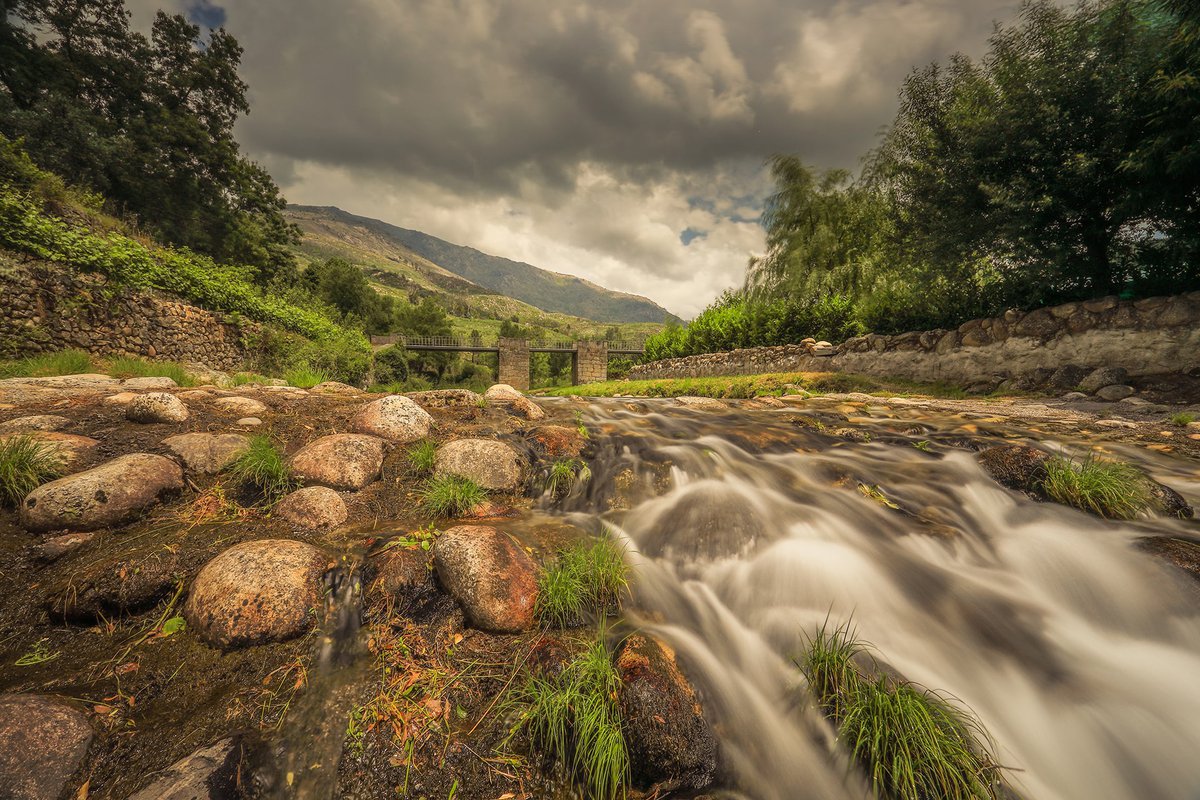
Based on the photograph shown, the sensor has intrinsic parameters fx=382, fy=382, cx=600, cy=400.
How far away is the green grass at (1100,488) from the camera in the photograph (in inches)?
128

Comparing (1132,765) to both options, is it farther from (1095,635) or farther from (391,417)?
(391,417)

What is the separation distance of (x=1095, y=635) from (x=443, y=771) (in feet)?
12.9

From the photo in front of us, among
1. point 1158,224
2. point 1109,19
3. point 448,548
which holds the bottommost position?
point 448,548

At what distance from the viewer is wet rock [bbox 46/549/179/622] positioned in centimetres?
202

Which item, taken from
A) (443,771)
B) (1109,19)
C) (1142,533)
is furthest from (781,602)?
(1109,19)

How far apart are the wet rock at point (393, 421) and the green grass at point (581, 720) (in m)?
3.17

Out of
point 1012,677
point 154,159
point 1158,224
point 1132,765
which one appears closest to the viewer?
point 1132,765

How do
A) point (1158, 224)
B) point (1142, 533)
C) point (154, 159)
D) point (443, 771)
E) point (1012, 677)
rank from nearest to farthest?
point (443, 771) → point (1012, 677) → point (1142, 533) → point (1158, 224) → point (154, 159)

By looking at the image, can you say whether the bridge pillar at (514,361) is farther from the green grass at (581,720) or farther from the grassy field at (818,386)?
the green grass at (581,720)

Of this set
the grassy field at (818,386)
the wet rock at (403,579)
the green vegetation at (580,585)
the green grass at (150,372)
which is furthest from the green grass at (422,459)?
the grassy field at (818,386)

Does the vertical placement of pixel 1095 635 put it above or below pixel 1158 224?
Answer: below

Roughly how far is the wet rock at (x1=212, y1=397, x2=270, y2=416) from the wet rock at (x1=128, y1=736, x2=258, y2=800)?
405cm

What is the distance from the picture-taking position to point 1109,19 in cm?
784

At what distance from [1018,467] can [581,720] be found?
4.87 meters
